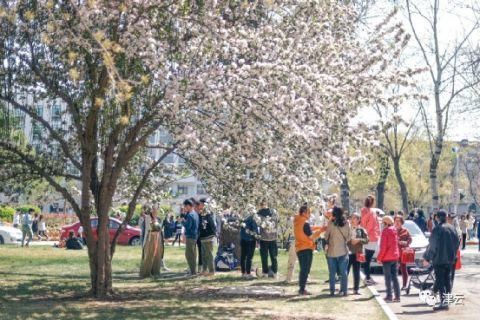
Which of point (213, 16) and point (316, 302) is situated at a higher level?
point (213, 16)

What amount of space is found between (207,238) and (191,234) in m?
0.39

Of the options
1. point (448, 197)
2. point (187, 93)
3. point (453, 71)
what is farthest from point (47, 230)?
point (448, 197)

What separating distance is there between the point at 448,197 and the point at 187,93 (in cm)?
7060

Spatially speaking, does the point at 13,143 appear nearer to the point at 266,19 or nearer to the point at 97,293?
the point at 97,293

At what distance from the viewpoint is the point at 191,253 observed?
18.5 m

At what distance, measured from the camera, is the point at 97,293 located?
45.4 ft

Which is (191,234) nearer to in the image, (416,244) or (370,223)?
(370,223)

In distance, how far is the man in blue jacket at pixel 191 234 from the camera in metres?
18.2

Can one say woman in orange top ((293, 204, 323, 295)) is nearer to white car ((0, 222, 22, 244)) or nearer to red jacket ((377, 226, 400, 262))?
red jacket ((377, 226, 400, 262))

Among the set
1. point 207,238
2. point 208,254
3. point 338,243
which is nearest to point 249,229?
point 207,238

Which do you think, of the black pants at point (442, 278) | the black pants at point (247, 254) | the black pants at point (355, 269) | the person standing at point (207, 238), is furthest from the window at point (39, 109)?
the black pants at point (442, 278)

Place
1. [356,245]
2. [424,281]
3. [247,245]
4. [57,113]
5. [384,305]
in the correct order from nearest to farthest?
[384,305] → [424,281] → [356,245] → [57,113] → [247,245]

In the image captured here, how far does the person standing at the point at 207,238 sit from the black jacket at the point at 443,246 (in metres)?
6.22

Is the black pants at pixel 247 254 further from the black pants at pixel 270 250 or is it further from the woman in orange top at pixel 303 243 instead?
the woman in orange top at pixel 303 243
